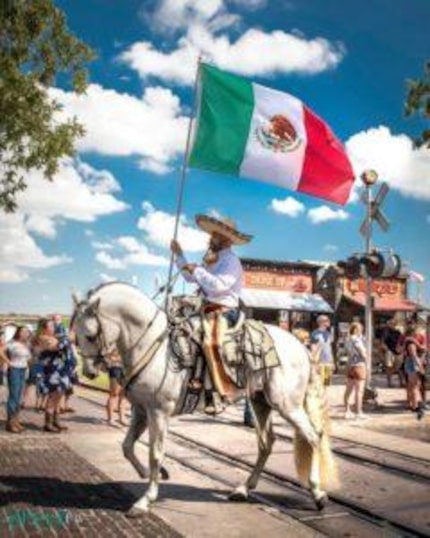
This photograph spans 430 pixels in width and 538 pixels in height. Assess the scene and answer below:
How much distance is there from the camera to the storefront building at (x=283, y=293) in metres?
31.8

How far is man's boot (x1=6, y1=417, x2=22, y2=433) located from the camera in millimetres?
11938

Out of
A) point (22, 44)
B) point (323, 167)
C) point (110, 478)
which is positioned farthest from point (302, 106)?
point (22, 44)

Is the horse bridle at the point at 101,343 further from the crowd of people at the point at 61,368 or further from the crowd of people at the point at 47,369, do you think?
the crowd of people at the point at 47,369

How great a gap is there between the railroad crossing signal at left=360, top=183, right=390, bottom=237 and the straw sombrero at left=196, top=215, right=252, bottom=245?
994 cm

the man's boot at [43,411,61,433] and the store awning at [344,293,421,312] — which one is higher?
the store awning at [344,293,421,312]

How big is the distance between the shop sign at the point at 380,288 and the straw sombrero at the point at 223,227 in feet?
88.0

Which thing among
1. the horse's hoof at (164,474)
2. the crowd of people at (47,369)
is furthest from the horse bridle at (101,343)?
the crowd of people at (47,369)

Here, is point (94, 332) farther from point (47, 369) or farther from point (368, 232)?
point (368, 232)

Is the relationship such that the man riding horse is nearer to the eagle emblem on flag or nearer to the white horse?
the white horse

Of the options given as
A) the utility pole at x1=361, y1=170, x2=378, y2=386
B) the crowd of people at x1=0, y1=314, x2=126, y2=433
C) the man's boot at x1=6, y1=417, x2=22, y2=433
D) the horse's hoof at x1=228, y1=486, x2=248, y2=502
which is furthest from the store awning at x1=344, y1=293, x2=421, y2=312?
the horse's hoof at x1=228, y1=486, x2=248, y2=502

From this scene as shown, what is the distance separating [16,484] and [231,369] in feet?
9.88

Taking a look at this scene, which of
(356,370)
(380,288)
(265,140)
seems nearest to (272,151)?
(265,140)

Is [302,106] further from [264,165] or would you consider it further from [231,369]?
[231,369]

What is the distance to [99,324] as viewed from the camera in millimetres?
6625
